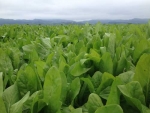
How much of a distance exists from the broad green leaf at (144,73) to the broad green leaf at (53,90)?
12.8 inches

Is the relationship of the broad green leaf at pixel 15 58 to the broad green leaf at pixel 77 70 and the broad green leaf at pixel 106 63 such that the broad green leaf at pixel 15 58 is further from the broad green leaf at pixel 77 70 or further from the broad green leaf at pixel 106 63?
the broad green leaf at pixel 106 63

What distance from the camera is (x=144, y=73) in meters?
0.85

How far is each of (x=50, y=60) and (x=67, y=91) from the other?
0.36 meters

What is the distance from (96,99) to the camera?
2.56ft

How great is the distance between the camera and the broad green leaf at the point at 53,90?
78cm

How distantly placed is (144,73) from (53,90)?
15.0 inches

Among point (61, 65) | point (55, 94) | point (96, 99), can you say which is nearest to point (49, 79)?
point (55, 94)

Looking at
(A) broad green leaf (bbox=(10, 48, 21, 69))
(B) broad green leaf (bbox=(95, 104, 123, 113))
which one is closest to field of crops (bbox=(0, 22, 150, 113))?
(B) broad green leaf (bbox=(95, 104, 123, 113))

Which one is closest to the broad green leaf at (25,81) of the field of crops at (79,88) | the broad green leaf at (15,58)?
the field of crops at (79,88)

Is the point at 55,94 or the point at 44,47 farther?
the point at 44,47

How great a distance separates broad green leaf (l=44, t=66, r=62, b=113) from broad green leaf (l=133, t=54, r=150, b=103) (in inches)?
12.8

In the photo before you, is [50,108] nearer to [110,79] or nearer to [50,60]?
[110,79]

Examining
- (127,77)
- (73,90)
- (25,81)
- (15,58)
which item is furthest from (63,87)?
(15,58)

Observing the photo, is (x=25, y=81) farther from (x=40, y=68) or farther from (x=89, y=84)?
(x=89, y=84)
